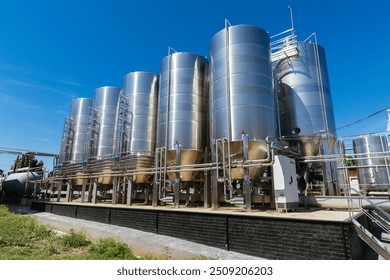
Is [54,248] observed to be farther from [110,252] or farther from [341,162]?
[341,162]

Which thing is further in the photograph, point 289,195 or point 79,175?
point 79,175

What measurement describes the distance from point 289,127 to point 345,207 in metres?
6.12

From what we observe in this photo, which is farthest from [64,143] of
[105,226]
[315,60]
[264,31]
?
[315,60]

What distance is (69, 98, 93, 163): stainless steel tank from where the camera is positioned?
2289 centimetres

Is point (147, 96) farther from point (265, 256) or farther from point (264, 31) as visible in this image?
point (265, 256)

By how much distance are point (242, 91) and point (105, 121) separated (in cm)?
1376

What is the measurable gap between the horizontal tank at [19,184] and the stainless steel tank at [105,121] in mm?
16886

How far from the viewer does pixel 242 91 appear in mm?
12008

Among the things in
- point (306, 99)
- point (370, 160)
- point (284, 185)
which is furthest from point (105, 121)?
point (370, 160)

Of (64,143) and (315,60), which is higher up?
(315,60)

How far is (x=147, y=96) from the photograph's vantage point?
18156 millimetres

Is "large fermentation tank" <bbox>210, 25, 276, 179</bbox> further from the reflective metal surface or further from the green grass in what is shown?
the green grass

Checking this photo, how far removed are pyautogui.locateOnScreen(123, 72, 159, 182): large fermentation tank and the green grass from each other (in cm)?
773
